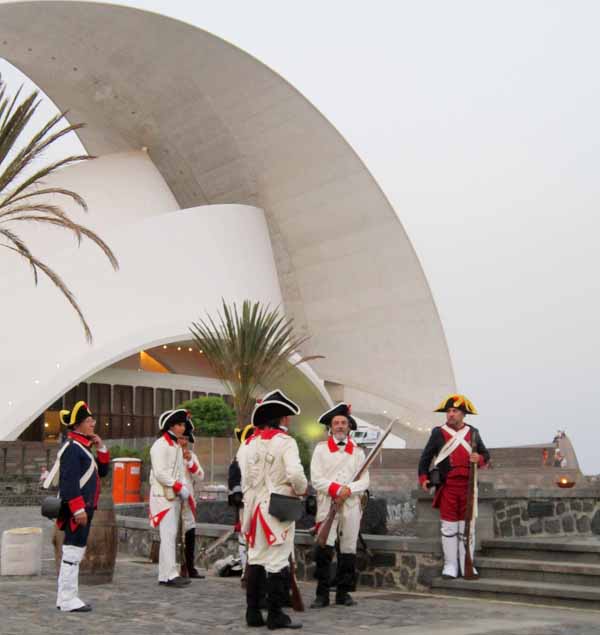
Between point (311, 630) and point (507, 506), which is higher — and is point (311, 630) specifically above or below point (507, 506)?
below

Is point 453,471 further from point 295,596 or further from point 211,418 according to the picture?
point 211,418

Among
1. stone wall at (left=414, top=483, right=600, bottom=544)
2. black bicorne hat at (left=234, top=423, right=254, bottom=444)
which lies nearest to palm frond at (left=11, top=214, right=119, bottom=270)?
black bicorne hat at (left=234, top=423, right=254, bottom=444)

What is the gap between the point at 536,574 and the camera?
7.73m

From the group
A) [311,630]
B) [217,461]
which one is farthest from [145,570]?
[217,461]

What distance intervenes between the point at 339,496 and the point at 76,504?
195 centimetres

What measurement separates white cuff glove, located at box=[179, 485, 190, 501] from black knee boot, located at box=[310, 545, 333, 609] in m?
1.80

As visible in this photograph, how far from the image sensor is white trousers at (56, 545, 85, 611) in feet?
23.2

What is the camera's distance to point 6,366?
984 inches

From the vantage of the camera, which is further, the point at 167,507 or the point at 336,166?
the point at 336,166

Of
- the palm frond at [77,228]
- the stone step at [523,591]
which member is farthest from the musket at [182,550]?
the palm frond at [77,228]

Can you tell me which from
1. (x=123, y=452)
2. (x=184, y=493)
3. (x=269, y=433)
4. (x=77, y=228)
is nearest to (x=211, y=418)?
(x=123, y=452)

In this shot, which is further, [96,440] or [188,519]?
[188,519]

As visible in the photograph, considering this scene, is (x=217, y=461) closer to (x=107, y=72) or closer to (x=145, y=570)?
(x=145, y=570)

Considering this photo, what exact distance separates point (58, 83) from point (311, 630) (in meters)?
27.7
